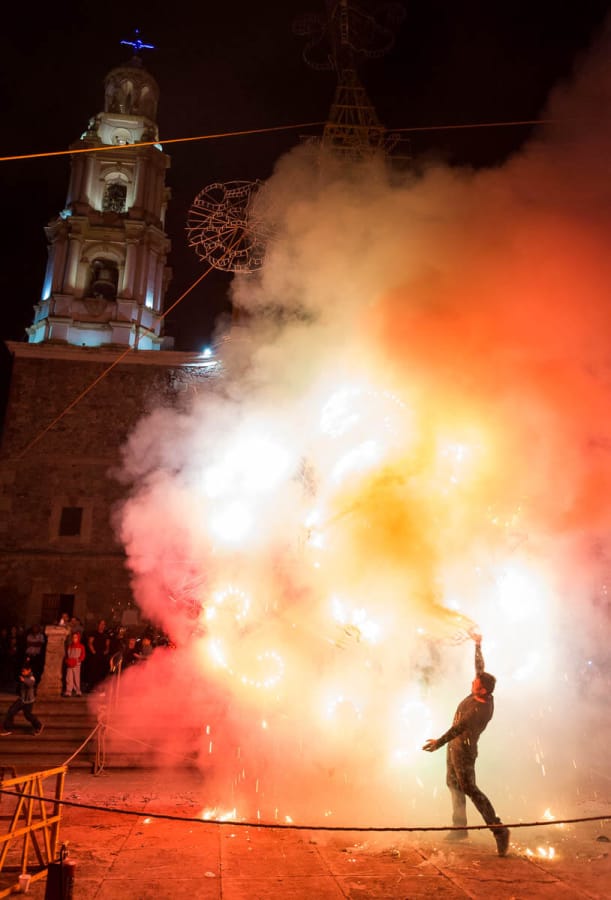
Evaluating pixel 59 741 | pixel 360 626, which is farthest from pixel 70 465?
pixel 360 626

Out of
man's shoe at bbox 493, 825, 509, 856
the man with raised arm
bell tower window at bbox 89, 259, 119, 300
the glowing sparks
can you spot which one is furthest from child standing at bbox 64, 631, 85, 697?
bell tower window at bbox 89, 259, 119, 300

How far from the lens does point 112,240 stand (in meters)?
18.7

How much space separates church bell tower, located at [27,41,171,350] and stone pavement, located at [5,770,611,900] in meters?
14.0

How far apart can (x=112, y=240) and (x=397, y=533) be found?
52.2 feet

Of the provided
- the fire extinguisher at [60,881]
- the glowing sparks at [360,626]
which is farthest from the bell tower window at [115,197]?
the fire extinguisher at [60,881]

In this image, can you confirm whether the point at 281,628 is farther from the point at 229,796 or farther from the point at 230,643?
the point at 229,796

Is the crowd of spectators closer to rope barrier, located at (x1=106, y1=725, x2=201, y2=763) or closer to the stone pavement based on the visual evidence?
rope barrier, located at (x1=106, y1=725, x2=201, y2=763)

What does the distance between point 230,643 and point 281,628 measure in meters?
0.97

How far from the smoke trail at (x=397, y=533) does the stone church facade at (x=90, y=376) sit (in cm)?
725

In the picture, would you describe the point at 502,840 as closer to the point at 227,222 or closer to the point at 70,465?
the point at 227,222

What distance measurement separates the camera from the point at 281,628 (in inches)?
294

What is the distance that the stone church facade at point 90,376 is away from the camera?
15188 millimetres

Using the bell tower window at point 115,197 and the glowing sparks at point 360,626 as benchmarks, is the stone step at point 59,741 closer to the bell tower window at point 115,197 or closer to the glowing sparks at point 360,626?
the glowing sparks at point 360,626

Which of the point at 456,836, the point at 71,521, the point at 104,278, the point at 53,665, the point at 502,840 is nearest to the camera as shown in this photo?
the point at 502,840
